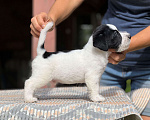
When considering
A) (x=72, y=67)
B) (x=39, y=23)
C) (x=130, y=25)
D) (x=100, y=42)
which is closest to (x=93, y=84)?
(x=72, y=67)

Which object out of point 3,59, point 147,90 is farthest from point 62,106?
point 3,59

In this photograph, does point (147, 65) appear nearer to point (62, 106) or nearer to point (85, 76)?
point (85, 76)

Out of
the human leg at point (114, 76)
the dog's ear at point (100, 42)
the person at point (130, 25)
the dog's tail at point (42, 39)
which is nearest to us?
the dog's ear at point (100, 42)

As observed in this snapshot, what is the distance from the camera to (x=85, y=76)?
1.35 meters

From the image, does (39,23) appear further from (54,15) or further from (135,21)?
(135,21)

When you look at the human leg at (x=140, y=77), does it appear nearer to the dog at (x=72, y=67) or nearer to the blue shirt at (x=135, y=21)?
the blue shirt at (x=135, y=21)

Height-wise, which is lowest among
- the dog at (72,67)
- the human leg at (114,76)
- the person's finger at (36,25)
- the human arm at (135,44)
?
the human leg at (114,76)

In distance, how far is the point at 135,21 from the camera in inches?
68.6

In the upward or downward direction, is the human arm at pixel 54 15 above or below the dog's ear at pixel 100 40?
above

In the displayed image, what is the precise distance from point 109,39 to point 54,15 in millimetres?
537

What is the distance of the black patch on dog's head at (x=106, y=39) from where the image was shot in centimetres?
125

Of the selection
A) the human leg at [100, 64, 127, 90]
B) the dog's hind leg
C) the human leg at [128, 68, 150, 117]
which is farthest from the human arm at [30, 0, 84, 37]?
the human leg at [128, 68, 150, 117]

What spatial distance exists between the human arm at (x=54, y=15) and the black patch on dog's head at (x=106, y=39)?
1.18ft

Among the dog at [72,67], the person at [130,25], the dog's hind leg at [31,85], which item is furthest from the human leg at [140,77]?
the dog's hind leg at [31,85]
